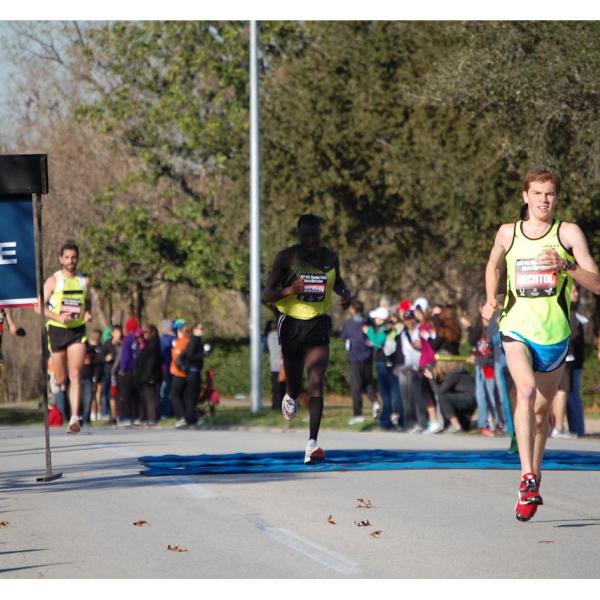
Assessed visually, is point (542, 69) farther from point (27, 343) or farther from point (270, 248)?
point (27, 343)

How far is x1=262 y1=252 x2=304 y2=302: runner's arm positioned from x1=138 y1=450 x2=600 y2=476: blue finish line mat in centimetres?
145

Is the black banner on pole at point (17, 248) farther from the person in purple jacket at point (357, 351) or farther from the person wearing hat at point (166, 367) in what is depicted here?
the person wearing hat at point (166, 367)

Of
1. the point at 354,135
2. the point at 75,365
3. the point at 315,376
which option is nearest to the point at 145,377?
the point at 75,365

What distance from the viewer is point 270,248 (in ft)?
128

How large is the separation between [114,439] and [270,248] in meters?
20.2

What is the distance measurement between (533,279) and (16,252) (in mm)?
4477

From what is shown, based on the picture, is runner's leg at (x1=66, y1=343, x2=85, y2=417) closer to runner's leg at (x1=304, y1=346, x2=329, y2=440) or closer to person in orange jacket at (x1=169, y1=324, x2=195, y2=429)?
runner's leg at (x1=304, y1=346, x2=329, y2=440)

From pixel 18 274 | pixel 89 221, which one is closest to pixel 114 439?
pixel 18 274

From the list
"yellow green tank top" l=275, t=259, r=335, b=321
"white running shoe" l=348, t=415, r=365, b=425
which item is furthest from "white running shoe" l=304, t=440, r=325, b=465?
"white running shoe" l=348, t=415, r=365, b=425

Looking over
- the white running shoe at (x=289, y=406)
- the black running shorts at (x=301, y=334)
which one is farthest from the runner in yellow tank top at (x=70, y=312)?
the black running shorts at (x=301, y=334)

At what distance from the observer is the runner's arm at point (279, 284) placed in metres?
13.0

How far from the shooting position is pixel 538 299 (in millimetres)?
9680

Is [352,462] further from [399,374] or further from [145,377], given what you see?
[145,377]
